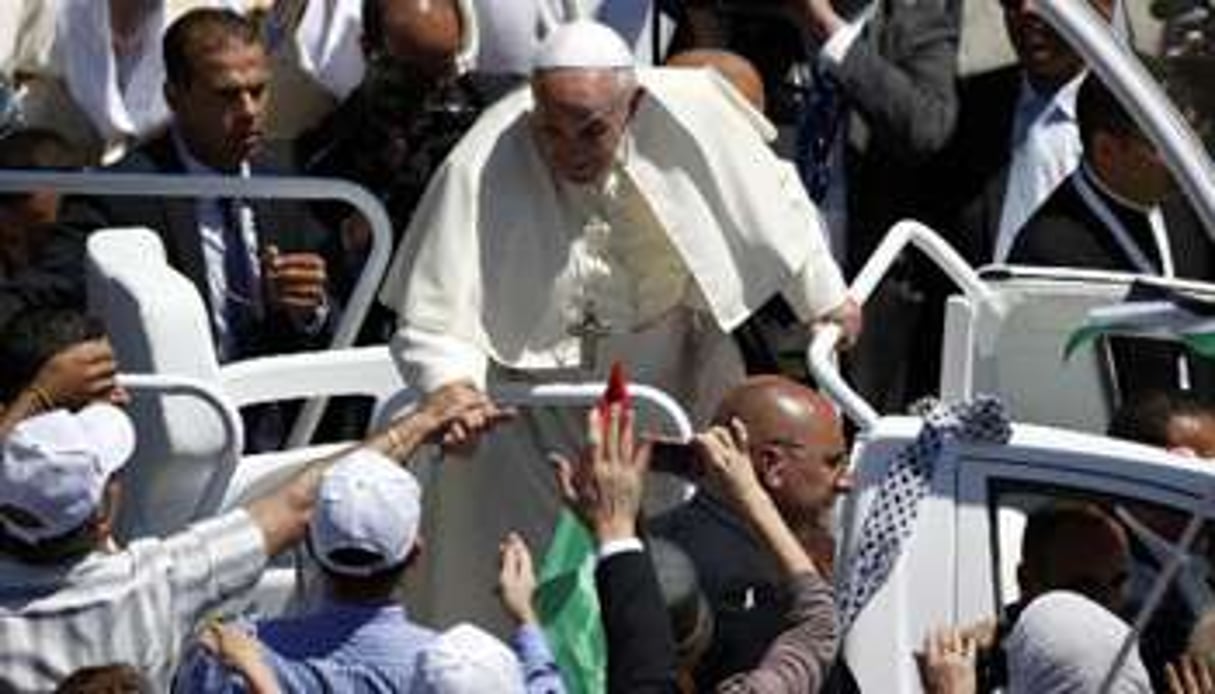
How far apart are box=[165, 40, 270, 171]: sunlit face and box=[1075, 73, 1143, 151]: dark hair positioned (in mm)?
1836

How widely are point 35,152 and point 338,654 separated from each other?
2613 mm

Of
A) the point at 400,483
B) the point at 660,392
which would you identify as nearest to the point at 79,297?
the point at 660,392

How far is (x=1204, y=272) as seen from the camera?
32.2 feet

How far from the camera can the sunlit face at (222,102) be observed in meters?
9.20

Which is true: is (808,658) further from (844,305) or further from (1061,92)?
(1061,92)

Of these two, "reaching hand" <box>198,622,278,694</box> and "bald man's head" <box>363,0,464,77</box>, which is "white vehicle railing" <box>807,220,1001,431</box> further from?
Result: "reaching hand" <box>198,622,278,694</box>

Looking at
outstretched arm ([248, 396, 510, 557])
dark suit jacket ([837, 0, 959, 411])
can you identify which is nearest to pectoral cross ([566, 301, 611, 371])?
outstretched arm ([248, 396, 510, 557])

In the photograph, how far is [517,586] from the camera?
723 cm

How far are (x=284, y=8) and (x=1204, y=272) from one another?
8.02 ft

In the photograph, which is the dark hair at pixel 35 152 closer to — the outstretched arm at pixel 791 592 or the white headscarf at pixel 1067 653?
the outstretched arm at pixel 791 592

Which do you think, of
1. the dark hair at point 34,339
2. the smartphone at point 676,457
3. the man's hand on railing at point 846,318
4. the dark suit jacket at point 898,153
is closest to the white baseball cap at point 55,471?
the dark hair at point 34,339

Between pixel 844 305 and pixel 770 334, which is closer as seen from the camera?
pixel 844 305

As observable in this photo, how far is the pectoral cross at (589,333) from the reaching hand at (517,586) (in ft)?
4.99

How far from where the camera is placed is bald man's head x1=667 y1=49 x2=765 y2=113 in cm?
981
